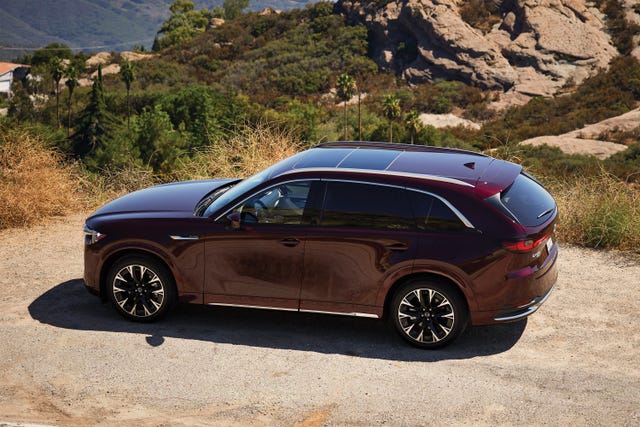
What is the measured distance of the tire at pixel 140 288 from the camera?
24.3 feet

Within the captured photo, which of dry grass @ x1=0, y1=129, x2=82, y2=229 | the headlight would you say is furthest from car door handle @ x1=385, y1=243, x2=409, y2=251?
dry grass @ x1=0, y1=129, x2=82, y2=229

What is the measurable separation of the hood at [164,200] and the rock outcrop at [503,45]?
72.0 m

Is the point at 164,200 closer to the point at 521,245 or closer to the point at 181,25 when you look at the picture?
the point at 521,245

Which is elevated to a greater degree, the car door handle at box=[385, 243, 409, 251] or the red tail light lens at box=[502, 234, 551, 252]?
the red tail light lens at box=[502, 234, 551, 252]

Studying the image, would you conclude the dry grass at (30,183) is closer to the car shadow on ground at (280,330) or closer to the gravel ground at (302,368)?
the gravel ground at (302,368)

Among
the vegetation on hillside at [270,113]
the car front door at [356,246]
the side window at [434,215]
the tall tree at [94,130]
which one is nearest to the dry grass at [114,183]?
the vegetation on hillside at [270,113]

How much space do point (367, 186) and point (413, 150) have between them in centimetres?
122

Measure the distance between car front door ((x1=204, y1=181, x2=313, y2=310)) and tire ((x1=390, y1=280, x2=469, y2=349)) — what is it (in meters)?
0.95

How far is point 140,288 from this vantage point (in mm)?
7504

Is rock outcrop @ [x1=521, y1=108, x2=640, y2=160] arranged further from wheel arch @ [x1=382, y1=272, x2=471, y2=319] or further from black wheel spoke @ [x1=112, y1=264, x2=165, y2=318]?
black wheel spoke @ [x1=112, y1=264, x2=165, y2=318]

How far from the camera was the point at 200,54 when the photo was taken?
3866 inches

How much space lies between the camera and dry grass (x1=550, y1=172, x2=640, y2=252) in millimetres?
10391

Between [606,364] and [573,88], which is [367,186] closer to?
[606,364]

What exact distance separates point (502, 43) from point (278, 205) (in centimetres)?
8253
